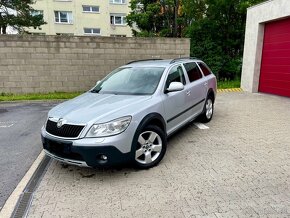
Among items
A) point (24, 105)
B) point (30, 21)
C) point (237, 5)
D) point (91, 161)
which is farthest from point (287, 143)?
point (30, 21)

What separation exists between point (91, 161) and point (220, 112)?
517 centimetres

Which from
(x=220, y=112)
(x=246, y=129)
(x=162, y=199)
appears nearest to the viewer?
(x=162, y=199)

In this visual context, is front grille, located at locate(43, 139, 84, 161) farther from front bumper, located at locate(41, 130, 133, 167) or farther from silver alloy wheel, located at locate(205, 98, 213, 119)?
silver alloy wheel, located at locate(205, 98, 213, 119)

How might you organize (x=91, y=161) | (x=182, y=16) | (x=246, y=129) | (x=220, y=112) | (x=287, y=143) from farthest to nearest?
1. (x=182, y=16)
2. (x=220, y=112)
3. (x=246, y=129)
4. (x=287, y=143)
5. (x=91, y=161)

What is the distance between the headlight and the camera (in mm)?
3385

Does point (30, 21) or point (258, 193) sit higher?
point (30, 21)

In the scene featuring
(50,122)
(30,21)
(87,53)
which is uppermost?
(30,21)

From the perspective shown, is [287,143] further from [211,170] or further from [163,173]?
[163,173]

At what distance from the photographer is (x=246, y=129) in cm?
580

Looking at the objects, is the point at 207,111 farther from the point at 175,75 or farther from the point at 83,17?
the point at 83,17

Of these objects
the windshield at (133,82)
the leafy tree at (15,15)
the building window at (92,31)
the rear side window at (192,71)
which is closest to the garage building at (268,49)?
the rear side window at (192,71)

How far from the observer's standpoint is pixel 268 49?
1030 centimetres

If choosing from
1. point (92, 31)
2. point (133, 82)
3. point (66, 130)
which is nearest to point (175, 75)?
point (133, 82)

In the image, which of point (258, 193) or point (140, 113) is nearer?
point (258, 193)
